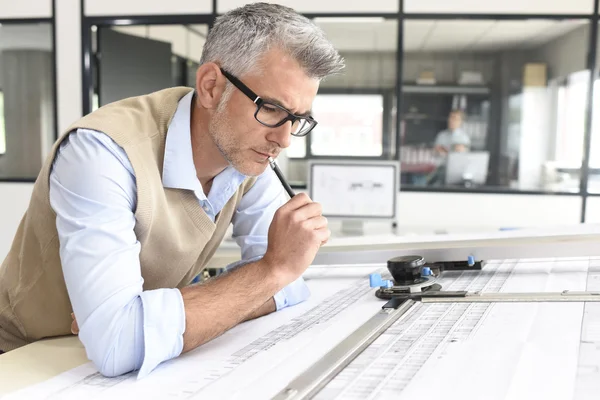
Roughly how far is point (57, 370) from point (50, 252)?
315mm

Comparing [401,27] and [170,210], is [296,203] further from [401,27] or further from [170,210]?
[401,27]

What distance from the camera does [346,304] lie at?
1157 mm

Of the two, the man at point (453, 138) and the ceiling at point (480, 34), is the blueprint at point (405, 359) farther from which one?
the man at point (453, 138)

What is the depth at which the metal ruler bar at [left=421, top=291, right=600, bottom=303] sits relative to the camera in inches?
42.0

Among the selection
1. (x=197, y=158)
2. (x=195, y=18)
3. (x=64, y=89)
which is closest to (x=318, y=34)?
(x=197, y=158)

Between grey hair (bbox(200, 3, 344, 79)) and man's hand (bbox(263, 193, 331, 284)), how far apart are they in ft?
0.93

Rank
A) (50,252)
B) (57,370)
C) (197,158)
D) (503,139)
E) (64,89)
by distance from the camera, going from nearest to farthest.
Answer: (57,370) < (50,252) < (197,158) < (64,89) < (503,139)

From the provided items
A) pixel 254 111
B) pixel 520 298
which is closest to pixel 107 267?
pixel 254 111

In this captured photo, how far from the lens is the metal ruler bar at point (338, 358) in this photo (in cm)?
67

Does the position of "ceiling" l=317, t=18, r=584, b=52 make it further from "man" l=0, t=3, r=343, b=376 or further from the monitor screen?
"man" l=0, t=3, r=343, b=376

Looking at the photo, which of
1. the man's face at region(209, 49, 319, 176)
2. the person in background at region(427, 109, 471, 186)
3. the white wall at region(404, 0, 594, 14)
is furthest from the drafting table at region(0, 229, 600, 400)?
the person in background at region(427, 109, 471, 186)

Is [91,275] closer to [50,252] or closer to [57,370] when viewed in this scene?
[57,370]

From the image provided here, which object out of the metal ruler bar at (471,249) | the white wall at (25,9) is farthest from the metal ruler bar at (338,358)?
the white wall at (25,9)

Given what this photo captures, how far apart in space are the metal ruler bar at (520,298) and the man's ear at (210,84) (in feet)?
1.88
